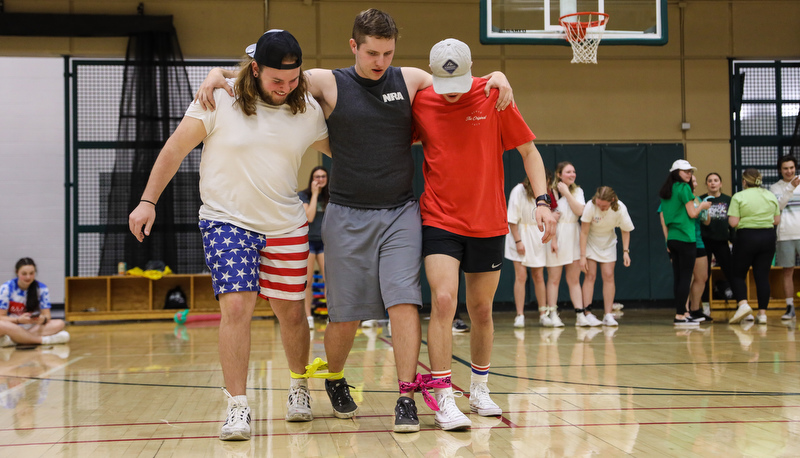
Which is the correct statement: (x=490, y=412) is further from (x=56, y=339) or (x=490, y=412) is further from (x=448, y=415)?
(x=56, y=339)

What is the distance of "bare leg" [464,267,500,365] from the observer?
3221 millimetres

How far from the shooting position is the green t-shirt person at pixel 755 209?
25.2 ft

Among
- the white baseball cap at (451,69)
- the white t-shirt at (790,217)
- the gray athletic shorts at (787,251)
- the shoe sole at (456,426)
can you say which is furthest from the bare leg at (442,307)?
the gray athletic shorts at (787,251)

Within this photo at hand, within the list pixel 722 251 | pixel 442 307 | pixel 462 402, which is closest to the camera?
pixel 442 307

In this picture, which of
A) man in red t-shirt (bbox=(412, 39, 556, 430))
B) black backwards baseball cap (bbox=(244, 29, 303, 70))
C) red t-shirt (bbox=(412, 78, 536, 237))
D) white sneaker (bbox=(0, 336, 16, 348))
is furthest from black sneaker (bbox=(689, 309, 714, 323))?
white sneaker (bbox=(0, 336, 16, 348))

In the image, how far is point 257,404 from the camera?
365cm

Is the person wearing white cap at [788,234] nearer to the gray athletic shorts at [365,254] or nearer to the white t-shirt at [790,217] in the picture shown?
the white t-shirt at [790,217]

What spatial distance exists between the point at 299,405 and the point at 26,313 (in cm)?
489

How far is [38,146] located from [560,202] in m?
9.62

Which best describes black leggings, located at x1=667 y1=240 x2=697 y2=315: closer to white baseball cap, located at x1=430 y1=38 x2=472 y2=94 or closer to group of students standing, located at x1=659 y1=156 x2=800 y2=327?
group of students standing, located at x1=659 y1=156 x2=800 y2=327

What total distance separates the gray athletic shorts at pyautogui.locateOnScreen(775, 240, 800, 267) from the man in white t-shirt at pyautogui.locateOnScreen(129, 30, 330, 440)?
7.47 m

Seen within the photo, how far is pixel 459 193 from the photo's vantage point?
3.11 metres

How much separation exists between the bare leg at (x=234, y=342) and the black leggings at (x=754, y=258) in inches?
255

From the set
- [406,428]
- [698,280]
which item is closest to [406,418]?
[406,428]
